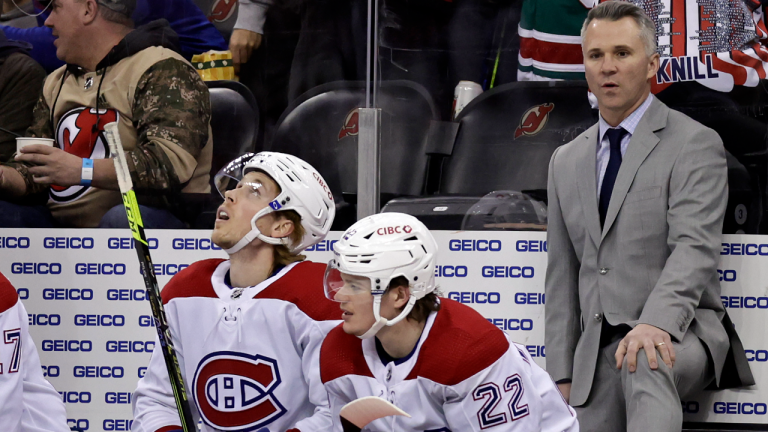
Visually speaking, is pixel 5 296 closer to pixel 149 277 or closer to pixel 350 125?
pixel 149 277

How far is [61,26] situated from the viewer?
3.88 metres

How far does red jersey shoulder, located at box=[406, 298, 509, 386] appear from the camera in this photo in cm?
221

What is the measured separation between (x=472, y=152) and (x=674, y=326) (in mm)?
1072

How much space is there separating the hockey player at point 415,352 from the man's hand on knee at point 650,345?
0.58m

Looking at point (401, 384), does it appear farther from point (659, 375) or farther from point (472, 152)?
point (472, 152)

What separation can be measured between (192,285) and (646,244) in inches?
60.3

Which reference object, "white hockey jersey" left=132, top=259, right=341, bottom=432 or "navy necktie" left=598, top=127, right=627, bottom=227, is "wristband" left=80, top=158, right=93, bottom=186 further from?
"navy necktie" left=598, top=127, right=627, bottom=227

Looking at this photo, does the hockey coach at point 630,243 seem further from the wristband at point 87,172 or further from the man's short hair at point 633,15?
the wristband at point 87,172

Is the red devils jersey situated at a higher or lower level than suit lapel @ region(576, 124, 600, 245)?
higher

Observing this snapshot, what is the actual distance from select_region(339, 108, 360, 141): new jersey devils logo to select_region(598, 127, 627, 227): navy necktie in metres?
1.00

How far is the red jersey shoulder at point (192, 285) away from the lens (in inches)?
101

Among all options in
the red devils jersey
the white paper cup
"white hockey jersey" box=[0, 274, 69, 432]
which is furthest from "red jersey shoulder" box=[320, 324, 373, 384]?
the white paper cup

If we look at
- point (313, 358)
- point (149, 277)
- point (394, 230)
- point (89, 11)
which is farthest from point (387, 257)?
point (89, 11)

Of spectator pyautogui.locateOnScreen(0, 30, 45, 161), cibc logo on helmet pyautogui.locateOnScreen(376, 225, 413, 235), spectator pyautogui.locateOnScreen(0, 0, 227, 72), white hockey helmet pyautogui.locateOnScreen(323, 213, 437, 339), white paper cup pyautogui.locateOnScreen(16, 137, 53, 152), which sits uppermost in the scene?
spectator pyautogui.locateOnScreen(0, 0, 227, 72)
